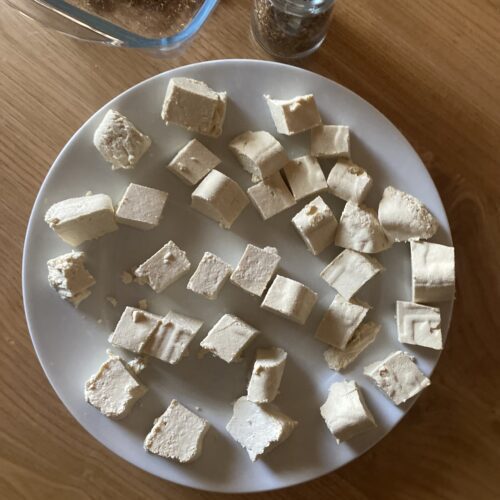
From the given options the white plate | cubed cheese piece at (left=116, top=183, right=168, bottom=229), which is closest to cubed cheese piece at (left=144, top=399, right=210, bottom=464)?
the white plate

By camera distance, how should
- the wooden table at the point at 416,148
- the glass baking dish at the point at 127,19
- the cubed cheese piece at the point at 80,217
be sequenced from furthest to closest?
the wooden table at the point at 416,148 < the cubed cheese piece at the point at 80,217 < the glass baking dish at the point at 127,19

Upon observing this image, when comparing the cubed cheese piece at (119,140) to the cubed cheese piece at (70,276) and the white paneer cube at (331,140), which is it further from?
the white paneer cube at (331,140)

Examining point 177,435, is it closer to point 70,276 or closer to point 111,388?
point 111,388

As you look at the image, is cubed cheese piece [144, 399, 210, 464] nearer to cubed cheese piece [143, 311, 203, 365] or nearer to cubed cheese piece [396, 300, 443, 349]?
cubed cheese piece [143, 311, 203, 365]

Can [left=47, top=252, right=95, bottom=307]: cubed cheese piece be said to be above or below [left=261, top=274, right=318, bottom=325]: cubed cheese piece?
below

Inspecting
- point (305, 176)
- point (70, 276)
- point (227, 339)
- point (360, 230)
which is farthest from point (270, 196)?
point (70, 276)

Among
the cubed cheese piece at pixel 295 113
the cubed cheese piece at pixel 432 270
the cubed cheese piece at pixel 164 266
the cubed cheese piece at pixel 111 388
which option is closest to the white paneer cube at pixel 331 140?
the cubed cheese piece at pixel 295 113

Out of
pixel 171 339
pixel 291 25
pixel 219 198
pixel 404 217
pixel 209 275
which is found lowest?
pixel 171 339
